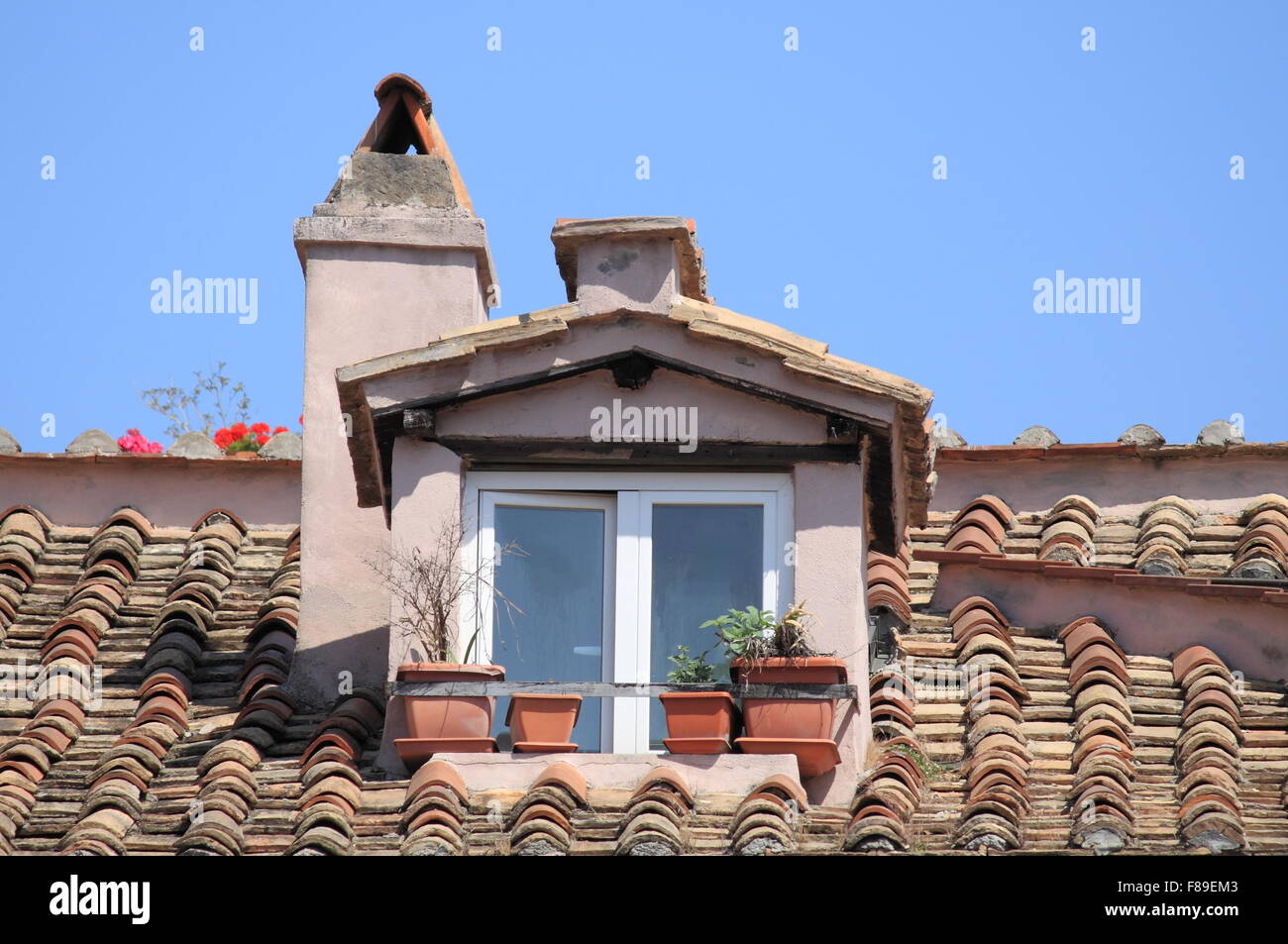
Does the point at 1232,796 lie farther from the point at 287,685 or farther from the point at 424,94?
the point at 424,94

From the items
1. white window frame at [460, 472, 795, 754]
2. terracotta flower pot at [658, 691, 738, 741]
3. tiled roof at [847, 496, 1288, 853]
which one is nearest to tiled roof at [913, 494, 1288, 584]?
tiled roof at [847, 496, 1288, 853]

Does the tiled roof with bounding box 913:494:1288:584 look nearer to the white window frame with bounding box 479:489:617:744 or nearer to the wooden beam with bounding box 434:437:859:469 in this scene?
the wooden beam with bounding box 434:437:859:469

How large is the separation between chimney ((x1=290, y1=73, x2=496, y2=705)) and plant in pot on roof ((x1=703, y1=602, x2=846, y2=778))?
2098 mm

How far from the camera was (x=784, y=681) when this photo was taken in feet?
32.3

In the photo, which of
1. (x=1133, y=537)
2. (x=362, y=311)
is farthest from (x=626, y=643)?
(x=1133, y=537)

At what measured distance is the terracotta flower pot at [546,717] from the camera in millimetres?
9883

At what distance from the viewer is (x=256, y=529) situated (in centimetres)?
1333

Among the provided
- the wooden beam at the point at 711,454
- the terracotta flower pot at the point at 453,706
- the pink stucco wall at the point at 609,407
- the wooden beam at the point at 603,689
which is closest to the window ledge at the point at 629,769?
the terracotta flower pot at the point at 453,706

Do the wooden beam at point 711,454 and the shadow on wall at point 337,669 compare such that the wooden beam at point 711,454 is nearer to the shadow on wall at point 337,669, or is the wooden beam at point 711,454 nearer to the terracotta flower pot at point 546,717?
the terracotta flower pot at point 546,717

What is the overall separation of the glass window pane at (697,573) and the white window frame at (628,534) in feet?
0.14

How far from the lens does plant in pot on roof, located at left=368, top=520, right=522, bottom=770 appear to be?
9.92 meters

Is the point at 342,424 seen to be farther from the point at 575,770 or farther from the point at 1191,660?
the point at 1191,660

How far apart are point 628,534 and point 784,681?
1.03 meters

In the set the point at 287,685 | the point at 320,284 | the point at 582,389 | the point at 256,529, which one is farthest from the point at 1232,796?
the point at 256,529
